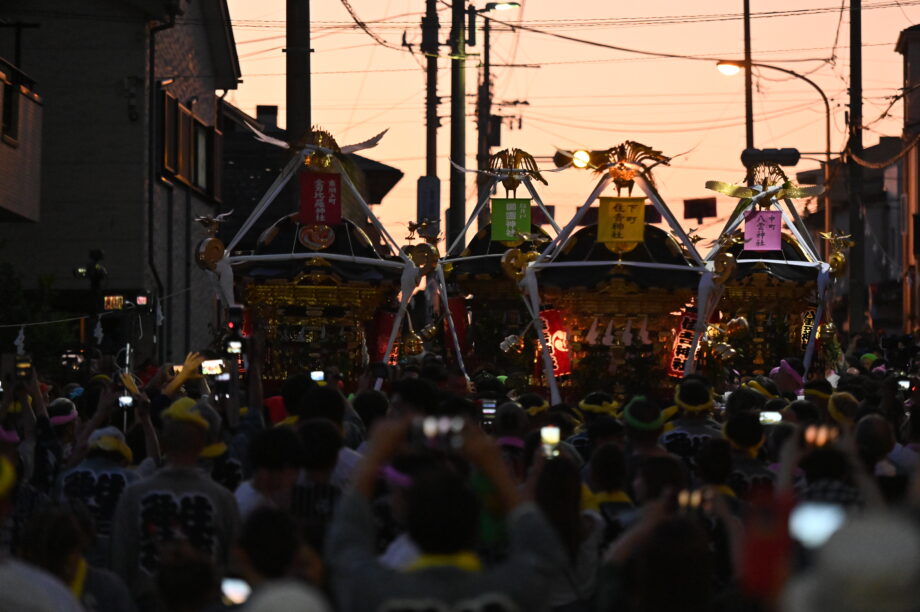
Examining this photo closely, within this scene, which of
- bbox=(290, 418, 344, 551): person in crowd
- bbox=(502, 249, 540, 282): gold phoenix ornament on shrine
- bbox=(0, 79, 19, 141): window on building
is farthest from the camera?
bbox=(0, 79, 19, 141): window on building

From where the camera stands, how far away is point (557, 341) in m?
23.4

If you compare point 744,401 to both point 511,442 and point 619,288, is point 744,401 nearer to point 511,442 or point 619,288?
point 511,442

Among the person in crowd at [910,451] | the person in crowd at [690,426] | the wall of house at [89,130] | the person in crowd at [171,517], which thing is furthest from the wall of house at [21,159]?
the person in crowd at [171,517]

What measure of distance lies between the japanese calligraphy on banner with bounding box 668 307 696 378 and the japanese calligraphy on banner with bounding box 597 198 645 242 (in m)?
1.34

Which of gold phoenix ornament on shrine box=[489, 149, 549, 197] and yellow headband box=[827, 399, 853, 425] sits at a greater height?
gold phoenix ornament on shrine box=[489, 149, 549, 197]

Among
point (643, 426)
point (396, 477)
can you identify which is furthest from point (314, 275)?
point (396, 477)

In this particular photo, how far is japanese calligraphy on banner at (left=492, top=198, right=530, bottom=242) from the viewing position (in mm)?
28750

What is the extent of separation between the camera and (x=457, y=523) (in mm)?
4715

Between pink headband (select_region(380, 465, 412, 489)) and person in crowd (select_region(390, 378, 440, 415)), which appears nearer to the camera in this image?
pink headband (select_region(380, 465, 412, 489))

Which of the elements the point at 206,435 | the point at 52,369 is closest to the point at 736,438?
the point at 206,435

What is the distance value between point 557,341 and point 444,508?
18.8m

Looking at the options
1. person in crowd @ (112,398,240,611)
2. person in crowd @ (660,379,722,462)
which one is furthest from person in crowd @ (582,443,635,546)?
person in crowd @ (660,379,722,462)

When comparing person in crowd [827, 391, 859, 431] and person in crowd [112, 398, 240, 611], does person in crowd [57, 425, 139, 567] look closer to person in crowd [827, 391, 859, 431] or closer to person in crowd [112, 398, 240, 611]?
person in crowd [112, 398, 240, 611]

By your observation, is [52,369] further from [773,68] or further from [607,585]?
[607,585]
